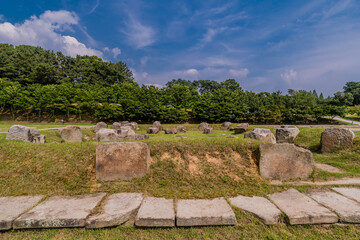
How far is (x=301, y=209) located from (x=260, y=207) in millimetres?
635

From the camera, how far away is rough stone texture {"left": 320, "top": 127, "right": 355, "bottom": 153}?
22.1 feet

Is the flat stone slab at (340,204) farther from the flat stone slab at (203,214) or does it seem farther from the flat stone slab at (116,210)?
the flat stone slab at (116,210)

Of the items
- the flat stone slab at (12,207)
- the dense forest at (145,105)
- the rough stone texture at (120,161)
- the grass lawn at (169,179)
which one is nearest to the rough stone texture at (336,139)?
the grass lawn at (169,179)

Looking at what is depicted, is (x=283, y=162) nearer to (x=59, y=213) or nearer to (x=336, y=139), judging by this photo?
(x=59, y=213)

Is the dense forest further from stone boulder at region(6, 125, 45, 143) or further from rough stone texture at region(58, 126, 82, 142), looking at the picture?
stone boulder at region(6, 125, 45, 143)

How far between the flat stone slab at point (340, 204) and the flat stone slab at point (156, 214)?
105 inches

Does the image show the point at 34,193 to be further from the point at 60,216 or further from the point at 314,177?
the point at 314,177

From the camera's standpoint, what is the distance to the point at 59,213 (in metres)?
2.56

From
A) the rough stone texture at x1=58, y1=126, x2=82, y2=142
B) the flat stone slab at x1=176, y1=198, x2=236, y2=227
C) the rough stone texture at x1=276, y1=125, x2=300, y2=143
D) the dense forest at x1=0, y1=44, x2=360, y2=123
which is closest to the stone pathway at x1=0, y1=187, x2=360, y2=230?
the flat stone slab at x1=176, y1=198, x2=236, y2=227

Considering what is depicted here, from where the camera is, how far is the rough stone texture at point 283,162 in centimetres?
398

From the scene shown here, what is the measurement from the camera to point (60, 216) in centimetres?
249

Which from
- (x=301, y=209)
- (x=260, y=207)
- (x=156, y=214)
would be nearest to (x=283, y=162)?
(x=301, y=209)

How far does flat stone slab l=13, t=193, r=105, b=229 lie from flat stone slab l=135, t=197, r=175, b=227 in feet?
2.72

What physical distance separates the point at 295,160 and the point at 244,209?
7.29ft
